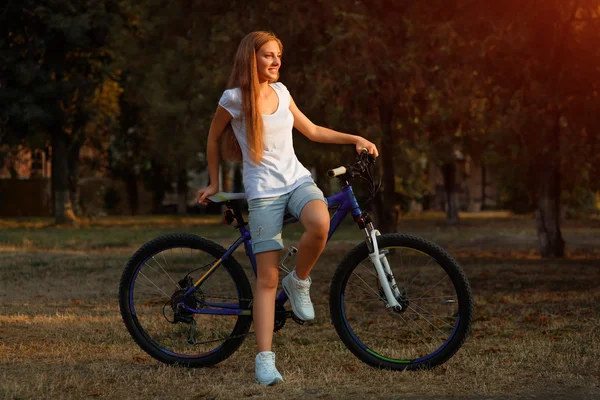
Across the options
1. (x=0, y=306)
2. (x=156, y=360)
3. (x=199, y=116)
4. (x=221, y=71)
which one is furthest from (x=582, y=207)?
(x=156, y=360)

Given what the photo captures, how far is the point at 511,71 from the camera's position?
15664 millimetres

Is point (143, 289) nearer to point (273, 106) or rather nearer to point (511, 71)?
point (273, 106)

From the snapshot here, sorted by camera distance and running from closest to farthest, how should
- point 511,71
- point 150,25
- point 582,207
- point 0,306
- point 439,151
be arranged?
point 0,306 → point 511,71 → point 150,25 → point 439,151 → point 582,207

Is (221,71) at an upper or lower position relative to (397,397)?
upper

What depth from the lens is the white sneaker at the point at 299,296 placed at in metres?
6.00

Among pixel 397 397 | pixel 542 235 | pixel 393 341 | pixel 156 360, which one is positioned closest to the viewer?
pixel 397 397

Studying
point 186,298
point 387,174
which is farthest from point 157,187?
point 186,298

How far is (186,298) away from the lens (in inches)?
259

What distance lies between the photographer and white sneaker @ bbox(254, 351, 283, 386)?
5.82 m

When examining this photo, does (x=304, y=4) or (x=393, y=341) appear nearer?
(x=393, y=341)

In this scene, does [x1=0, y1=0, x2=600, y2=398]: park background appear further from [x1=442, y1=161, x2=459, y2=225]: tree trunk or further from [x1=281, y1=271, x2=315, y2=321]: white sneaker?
[x1=281, y1=271, x2=315, y2=321]: white sneaker

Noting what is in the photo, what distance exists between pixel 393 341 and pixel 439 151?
22.1m

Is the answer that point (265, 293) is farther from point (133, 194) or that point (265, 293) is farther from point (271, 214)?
point (133, 194)

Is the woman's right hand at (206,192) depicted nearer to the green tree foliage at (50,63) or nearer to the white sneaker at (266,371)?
the white sneaker at (266,371)
